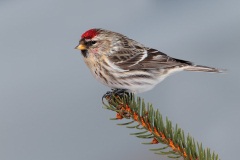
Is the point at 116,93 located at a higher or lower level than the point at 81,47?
lower

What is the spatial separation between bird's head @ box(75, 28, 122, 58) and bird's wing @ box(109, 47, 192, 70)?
44 millimetres

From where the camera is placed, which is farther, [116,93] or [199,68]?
[199,68]

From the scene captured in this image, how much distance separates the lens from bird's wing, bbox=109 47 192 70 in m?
2.05

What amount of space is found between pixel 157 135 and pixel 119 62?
1.96 feet

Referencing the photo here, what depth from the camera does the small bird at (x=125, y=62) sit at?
1.96 m

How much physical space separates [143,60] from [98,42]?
0.82ft

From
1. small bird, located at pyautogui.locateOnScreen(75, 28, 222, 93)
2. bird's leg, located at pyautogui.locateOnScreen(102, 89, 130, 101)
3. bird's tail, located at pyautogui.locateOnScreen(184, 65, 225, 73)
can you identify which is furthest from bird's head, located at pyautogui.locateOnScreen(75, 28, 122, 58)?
bird's tail, located at pyautogui.locateOnScreen(184, 65, 225, 73)

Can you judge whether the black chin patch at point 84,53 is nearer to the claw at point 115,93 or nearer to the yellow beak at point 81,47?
the yellow beak at point 81,47

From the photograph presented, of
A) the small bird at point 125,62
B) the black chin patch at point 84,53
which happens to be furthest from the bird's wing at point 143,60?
the black chin patch at point 84,53

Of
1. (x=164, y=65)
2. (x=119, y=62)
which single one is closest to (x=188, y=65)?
(x=164, y=65)

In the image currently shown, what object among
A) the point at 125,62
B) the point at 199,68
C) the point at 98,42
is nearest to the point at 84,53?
the point at 98,42

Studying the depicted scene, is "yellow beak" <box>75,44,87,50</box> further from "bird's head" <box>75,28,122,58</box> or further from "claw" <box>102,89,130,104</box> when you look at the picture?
"claw" <box>102,89,130,104</box>

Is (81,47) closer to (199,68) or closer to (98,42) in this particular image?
(98,42)

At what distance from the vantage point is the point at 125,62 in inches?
80.8
